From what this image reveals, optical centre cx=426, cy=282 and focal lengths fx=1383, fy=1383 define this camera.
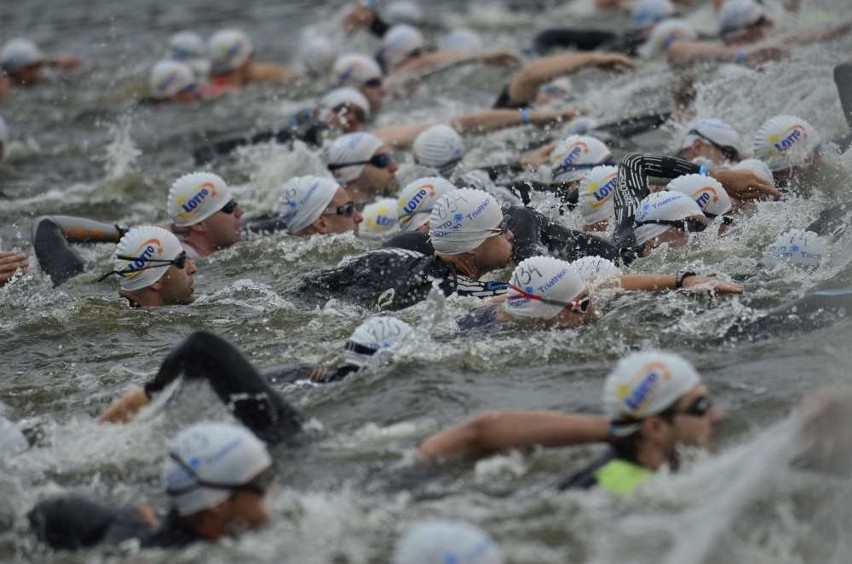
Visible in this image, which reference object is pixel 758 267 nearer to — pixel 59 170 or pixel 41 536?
pixel 41 536

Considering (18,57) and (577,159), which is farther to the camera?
(18,57)

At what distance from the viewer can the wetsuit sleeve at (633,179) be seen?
10.1 meters

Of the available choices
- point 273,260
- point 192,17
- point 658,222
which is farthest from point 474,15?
point 658,222

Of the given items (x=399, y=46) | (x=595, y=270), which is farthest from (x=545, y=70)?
(x=595, y=270)

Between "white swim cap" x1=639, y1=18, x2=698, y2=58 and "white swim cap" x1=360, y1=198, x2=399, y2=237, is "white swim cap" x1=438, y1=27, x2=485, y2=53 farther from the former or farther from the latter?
"white swim cap" x1=360, y1=198, x2=399, y2=237

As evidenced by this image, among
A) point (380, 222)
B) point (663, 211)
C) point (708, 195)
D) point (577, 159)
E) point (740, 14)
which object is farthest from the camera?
point (740, 14)

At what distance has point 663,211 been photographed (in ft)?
32.2

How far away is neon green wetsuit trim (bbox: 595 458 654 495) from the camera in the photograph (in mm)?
6219

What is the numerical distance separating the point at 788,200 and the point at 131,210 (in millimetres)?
6864

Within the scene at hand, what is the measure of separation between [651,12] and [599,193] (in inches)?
359

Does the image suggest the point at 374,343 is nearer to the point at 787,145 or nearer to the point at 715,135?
the point at 787,145

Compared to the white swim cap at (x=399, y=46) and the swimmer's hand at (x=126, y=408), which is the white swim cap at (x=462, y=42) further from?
the swimmer's hand at (x=126, y=408)

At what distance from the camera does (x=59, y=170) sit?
16516 mm

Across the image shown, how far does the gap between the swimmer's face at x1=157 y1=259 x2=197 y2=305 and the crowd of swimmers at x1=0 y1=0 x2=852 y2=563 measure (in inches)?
0.6
